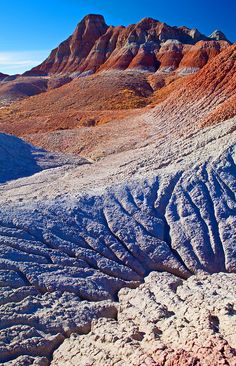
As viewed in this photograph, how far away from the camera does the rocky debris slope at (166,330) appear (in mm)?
7246

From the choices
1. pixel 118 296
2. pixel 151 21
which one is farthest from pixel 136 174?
pixel 151 21

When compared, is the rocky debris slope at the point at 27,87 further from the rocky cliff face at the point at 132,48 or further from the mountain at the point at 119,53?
the rocky cliff face at the point at 132,48

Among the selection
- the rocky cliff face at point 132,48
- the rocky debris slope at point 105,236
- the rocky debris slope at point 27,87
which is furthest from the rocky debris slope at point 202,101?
the rocky debris slope at point 27,87

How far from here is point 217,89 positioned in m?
26.0

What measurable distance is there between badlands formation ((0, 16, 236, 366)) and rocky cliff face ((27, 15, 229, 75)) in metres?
34.5

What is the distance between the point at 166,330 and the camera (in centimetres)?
855

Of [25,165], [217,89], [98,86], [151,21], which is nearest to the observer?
[25,165]

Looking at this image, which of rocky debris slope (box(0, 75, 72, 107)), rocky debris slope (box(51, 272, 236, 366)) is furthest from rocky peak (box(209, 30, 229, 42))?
rocky debris slope (box(51, 272, 236, 366))

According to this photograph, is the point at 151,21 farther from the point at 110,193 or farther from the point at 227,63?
the point at 110,193

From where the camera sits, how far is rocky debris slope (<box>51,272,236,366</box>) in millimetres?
7246

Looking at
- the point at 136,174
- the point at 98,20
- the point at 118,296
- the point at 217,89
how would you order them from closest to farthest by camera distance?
1. the point at 118,296
2. the point at 136,174
3. the point at 217,89
4. the point at 98,20

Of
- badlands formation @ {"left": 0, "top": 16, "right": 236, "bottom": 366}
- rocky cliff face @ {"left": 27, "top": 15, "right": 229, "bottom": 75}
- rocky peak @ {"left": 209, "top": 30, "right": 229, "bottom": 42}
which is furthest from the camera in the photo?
rocky peak @ {"left": 209, "top": 30, "right": 229, "bottom": 42}

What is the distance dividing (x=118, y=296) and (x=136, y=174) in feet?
21.1

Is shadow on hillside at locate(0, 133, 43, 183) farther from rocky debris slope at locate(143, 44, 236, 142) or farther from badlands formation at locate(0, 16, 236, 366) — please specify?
rocky debris slope at locate(143, 44, 236, 142)
